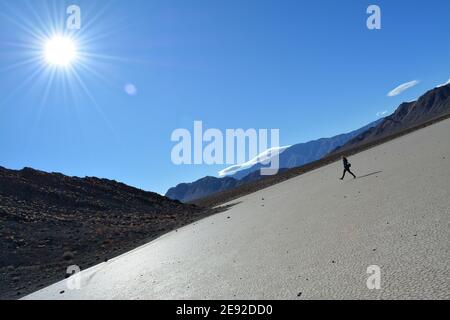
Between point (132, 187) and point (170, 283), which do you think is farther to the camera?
point (132, 187)

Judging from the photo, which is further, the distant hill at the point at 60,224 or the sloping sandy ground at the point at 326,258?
the distant hill at the point at 60,224

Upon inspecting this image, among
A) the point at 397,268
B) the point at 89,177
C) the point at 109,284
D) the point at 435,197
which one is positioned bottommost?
the point at 109,284

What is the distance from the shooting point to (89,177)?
52.8m

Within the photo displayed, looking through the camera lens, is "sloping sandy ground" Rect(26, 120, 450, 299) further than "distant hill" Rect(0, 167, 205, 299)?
No

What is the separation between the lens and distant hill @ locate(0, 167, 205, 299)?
1742 cm

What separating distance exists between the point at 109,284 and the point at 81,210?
1074 inches

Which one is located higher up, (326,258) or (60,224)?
(326,258)

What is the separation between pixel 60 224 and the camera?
1070 inches

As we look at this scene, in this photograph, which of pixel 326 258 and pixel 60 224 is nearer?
pixel 326 258

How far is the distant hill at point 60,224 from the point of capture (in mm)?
17422

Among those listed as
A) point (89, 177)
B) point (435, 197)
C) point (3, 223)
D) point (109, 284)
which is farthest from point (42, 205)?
point (435, 197)
